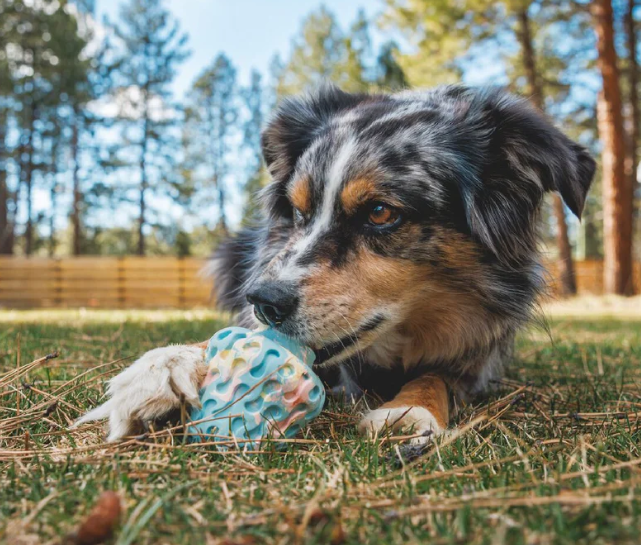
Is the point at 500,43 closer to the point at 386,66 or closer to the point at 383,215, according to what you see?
the point at 386,66

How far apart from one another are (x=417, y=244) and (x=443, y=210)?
22 centimetres

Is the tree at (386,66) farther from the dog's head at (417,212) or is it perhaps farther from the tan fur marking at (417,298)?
the tan fur marking at (417,298)

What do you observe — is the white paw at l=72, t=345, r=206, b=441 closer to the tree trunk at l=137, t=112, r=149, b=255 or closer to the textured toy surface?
the textured toy surface

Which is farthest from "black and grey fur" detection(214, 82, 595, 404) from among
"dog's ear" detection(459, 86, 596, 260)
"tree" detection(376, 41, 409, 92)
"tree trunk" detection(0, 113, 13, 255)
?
"tree" detection(376, 41, 409, 92)

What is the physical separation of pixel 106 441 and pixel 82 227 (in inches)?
1134

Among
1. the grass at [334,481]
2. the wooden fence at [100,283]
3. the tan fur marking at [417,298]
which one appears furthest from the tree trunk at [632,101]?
the grass at [334,481]

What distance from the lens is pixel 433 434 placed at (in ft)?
6.13

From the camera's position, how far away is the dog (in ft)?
7.12

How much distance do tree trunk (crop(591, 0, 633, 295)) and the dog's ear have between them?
34.2ft

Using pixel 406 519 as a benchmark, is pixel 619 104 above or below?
above

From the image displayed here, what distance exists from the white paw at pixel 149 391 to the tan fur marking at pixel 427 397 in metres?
0.77

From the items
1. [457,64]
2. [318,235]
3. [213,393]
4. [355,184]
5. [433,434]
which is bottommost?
[433,434]

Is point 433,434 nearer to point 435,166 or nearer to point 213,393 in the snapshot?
point 213,393

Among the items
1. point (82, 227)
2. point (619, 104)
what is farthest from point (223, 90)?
point (619, 104)
